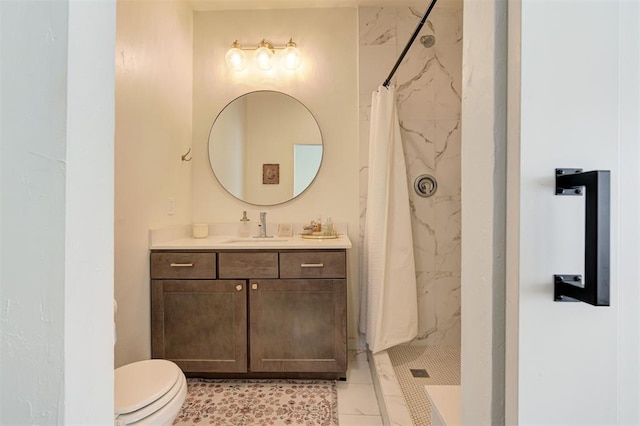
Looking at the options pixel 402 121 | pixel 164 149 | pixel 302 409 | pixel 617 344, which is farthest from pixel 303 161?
pixel 617 344

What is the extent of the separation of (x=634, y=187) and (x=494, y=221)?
0.19m

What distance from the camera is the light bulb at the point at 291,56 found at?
2527 mm

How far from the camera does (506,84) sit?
57cm

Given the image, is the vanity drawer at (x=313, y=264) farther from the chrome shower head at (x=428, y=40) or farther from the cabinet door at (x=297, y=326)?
the chrome shower head at (x=428, y=40)

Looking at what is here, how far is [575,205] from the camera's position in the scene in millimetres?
508

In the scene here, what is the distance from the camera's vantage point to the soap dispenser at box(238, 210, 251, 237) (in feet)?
8.51

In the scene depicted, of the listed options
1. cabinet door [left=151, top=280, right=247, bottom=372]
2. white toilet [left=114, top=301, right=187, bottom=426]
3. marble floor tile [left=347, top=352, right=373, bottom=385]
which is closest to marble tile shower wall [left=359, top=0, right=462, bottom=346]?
marble floor tile [left=347, top=352, right=373, bottom=385]

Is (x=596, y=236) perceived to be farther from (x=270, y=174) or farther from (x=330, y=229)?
(x=270, y=174)

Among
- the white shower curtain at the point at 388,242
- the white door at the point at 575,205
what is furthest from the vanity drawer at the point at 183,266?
the white door at the point at 575,205

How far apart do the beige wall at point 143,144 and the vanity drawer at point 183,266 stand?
0.07 m

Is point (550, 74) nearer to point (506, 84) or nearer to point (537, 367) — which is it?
point (506, 84)

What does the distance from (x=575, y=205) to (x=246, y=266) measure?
5.88 ft

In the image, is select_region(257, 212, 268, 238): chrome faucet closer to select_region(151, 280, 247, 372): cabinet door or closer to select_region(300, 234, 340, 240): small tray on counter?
select_region(300, 234, 340, 240): small tray on counter

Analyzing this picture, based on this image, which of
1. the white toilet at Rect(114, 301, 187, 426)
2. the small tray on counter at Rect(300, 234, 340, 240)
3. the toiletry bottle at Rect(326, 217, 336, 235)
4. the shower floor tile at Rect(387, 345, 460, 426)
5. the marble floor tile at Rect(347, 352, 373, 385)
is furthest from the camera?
the toiletry bottle at Rect(326, 217, 336, 235)
